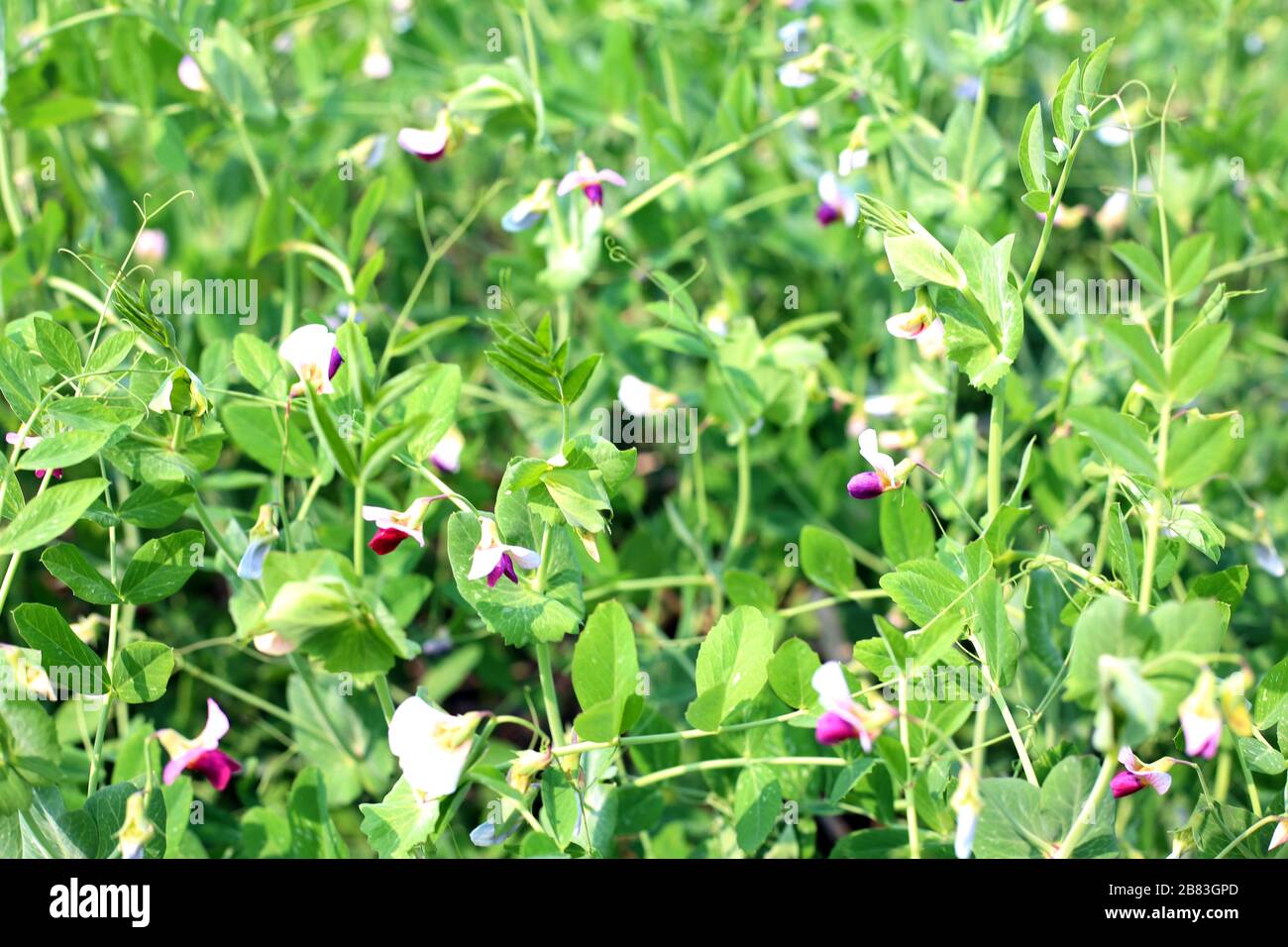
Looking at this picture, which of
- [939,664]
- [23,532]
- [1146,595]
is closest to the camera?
[1146,595]

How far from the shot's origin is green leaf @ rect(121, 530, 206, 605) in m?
0.99

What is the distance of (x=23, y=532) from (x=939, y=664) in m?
0.79

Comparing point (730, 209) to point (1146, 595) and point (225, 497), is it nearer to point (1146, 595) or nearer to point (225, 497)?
point (225, 497)

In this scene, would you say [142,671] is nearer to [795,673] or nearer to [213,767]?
[213,767]

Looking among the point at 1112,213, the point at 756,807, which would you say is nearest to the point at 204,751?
the point at 756,807

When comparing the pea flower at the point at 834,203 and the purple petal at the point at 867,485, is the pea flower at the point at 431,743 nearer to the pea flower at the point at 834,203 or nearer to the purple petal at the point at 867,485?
the purple petal at the point at 867,485

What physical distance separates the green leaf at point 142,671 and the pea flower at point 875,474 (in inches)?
23.8

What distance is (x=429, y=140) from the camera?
123 cm

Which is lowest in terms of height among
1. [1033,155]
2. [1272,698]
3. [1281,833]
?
[1281,833]

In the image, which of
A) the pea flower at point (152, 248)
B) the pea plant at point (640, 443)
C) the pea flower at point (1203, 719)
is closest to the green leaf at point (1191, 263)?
the pea plant at point (640, 443)

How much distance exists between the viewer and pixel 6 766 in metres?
0.88

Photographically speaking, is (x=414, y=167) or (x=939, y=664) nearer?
(x=939, y=664)

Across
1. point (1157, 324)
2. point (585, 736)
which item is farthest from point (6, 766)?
point (1157, 324)

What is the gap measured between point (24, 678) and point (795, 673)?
63 cm
